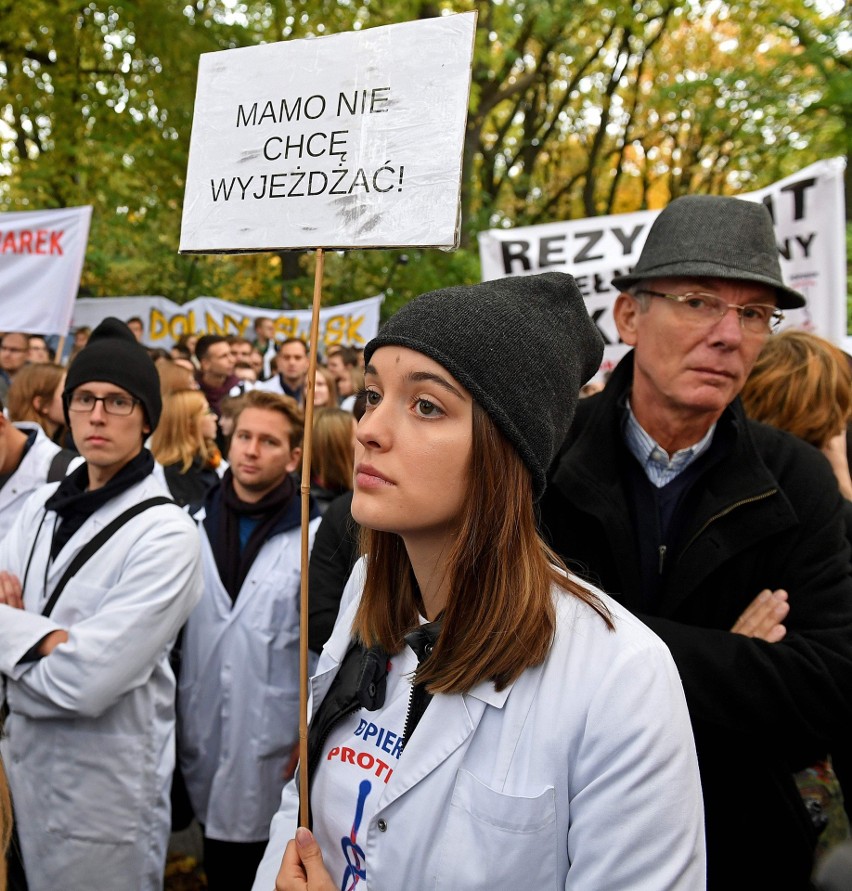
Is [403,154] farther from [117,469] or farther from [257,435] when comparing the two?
[257,435]

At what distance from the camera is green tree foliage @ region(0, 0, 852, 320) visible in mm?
11070

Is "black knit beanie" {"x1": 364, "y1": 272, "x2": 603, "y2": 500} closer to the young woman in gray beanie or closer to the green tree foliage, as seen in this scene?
Result: the young woman in gray beanie

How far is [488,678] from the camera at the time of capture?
4.84 ft

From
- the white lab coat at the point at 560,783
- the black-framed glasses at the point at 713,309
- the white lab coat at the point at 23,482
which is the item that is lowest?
the white lab coat at the point at 560,783

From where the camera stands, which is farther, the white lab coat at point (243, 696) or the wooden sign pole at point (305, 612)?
the white lab coat at point (243, 696)

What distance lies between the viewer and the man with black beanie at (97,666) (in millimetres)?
2529

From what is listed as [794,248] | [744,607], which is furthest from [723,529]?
[794,248]

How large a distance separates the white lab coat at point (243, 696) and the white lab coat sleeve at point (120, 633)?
22.5 inches

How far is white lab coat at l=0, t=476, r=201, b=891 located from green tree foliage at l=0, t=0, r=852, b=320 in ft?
31.2

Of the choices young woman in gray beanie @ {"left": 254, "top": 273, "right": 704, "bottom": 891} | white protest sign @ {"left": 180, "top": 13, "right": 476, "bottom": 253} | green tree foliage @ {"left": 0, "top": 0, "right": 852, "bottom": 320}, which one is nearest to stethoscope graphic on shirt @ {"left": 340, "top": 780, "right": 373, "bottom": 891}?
young woman in gray beanie @ {"left": 254, "top": 273, "right": 704, "bottom": 891}

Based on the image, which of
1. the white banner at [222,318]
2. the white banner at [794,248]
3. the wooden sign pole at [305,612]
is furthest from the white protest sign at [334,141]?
the white banner at [222,318]

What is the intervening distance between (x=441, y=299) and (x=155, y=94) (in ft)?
37.9

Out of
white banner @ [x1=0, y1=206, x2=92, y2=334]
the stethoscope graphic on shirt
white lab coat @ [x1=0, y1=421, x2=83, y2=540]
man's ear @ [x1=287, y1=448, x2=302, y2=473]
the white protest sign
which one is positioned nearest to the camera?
the stethoscope graphic on shirt

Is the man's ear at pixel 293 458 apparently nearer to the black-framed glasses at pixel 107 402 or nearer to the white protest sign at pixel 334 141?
the black-framed glasses at pixel 107 402
